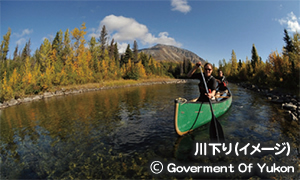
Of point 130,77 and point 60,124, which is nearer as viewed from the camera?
point 60,124

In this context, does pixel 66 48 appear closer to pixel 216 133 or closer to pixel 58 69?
pixel 58 69

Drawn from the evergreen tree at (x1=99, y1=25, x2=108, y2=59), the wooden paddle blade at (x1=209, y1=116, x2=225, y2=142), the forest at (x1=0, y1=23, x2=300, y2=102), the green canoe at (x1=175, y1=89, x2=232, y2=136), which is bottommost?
the wooden paddle blade at (x1=209, y1=116, x2=225, y2=142)

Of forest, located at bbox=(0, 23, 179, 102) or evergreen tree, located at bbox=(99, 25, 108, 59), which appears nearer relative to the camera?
forest, located at bbox=(0, 23, 179, 102)

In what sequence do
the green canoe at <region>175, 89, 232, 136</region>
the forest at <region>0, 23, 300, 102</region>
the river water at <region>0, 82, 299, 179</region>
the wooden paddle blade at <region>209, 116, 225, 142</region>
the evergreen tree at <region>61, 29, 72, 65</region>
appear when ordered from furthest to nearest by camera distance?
the evergreen tree at <region>61, 29, 72, 65</region>, the forest at <region>0, 23, 300, 102</region>, the green canoe at <region>175, 89, 232, 136</region>, the wooden paddle blade at <region>209, 116, 225, 142</region>, the river water at <region>0, 82, 299, 179</region>

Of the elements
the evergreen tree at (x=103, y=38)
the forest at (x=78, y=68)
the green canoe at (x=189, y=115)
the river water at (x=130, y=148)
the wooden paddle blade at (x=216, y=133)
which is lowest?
the river water at (x=130, y=148)

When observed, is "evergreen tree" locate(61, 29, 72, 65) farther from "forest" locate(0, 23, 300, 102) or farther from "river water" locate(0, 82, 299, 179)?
"river water" locate(0, 82, 299, 179)

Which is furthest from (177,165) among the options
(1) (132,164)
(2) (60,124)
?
(2) (60,124)

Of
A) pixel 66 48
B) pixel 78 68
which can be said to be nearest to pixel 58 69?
pixel 78 68

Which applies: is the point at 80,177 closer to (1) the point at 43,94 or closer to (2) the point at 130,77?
(1) the point at 43,94

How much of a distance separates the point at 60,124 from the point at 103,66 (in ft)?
130

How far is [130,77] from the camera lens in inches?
2303

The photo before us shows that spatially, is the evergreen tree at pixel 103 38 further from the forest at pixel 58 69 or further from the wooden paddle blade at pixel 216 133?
the wooden paddle blade at pixel 216 133

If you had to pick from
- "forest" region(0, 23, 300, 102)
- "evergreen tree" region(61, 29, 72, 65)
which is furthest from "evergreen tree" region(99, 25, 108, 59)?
"evergreen tree" region(61, 29, 72, 65)

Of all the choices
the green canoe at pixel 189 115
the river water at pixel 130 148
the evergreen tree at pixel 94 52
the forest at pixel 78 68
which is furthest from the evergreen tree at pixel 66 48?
the green canoe at pixel 189 115
